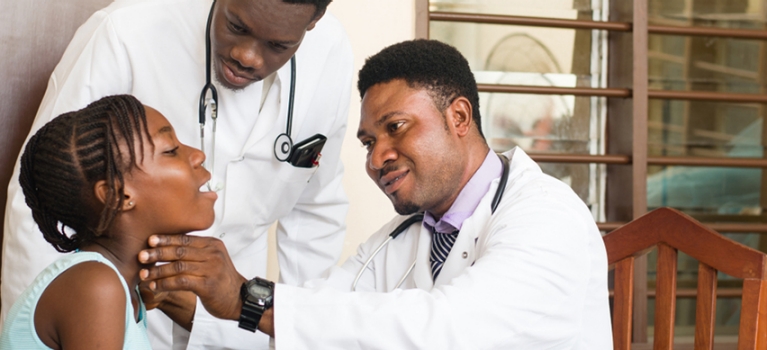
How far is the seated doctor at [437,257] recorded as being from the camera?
105 centimetres

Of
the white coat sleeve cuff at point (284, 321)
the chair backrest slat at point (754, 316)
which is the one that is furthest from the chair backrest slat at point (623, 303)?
the white coat sleeve cuff at point (284, 321)

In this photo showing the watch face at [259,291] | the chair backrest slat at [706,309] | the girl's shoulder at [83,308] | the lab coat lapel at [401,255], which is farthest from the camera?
the lab coat lapel at [401,255]

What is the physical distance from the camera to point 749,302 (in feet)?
3.85

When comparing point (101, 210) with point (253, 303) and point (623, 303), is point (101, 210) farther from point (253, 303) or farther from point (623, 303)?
point (623, 303)

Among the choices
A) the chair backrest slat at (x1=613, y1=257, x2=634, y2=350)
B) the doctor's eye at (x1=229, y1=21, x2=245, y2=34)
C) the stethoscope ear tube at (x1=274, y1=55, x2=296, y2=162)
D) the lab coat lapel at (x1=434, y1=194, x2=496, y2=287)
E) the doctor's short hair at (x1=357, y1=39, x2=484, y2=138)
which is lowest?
the chair backrest slat at (x1=613, y1=257, x2=634, y2=350)

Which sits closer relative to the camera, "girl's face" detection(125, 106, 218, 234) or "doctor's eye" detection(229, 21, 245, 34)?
"girl's face" detection(125, 106, 218, 234)

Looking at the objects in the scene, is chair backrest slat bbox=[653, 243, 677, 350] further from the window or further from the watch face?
the window

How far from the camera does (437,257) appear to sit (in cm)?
144

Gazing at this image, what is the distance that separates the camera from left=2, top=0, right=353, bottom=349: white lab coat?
1469 mm

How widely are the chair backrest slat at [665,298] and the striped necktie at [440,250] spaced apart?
402 millimetres

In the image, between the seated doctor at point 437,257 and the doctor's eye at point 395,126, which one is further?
the doctor's eye at point 395,126

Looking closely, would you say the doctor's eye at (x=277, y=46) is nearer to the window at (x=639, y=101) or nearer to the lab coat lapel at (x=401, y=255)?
the lab coat lapel at (x=401, y=255)

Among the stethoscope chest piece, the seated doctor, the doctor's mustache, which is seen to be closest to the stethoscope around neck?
the stethoscope chest piece

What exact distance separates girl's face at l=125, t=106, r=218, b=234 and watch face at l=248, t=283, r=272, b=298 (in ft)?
0.44
